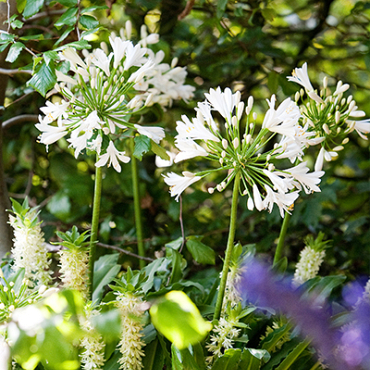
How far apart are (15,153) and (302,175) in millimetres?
784

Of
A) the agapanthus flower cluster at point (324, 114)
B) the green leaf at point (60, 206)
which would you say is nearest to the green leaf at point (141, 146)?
the agapanthus flower cluster at point (324, 114)

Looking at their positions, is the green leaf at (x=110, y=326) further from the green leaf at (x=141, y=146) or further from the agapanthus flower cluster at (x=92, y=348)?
the green leaf at (x=141, y=146)

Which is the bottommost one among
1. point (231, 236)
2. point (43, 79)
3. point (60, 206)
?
point (60, 206)

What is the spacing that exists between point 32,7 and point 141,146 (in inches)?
9.8

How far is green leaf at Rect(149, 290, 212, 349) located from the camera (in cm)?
29

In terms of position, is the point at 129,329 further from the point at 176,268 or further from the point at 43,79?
the point at 43,79

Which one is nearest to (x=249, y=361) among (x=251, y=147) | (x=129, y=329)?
(x=129, y=329)

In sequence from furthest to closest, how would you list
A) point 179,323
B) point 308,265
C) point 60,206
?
point 60,206 < point 308,265 < point 179,323

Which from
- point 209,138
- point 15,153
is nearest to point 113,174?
point 15,153

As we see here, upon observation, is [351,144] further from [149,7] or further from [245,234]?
[149,7]

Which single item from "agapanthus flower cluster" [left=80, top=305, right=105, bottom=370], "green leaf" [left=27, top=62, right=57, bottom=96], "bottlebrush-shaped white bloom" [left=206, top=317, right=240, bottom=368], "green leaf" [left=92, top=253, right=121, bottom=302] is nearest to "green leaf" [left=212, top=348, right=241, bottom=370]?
"bottlebrush-shaped white bloom" [left=206, top=317, right=240, bottom=368]

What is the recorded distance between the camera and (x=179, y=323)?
298mm

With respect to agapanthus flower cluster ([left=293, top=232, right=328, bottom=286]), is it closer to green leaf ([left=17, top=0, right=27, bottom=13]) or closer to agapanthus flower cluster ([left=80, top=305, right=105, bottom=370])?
agapanthus flower cluster ([left=80, top=305, right=105, bottom=370])

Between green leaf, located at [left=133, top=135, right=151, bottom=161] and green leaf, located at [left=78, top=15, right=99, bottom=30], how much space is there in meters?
0.18
